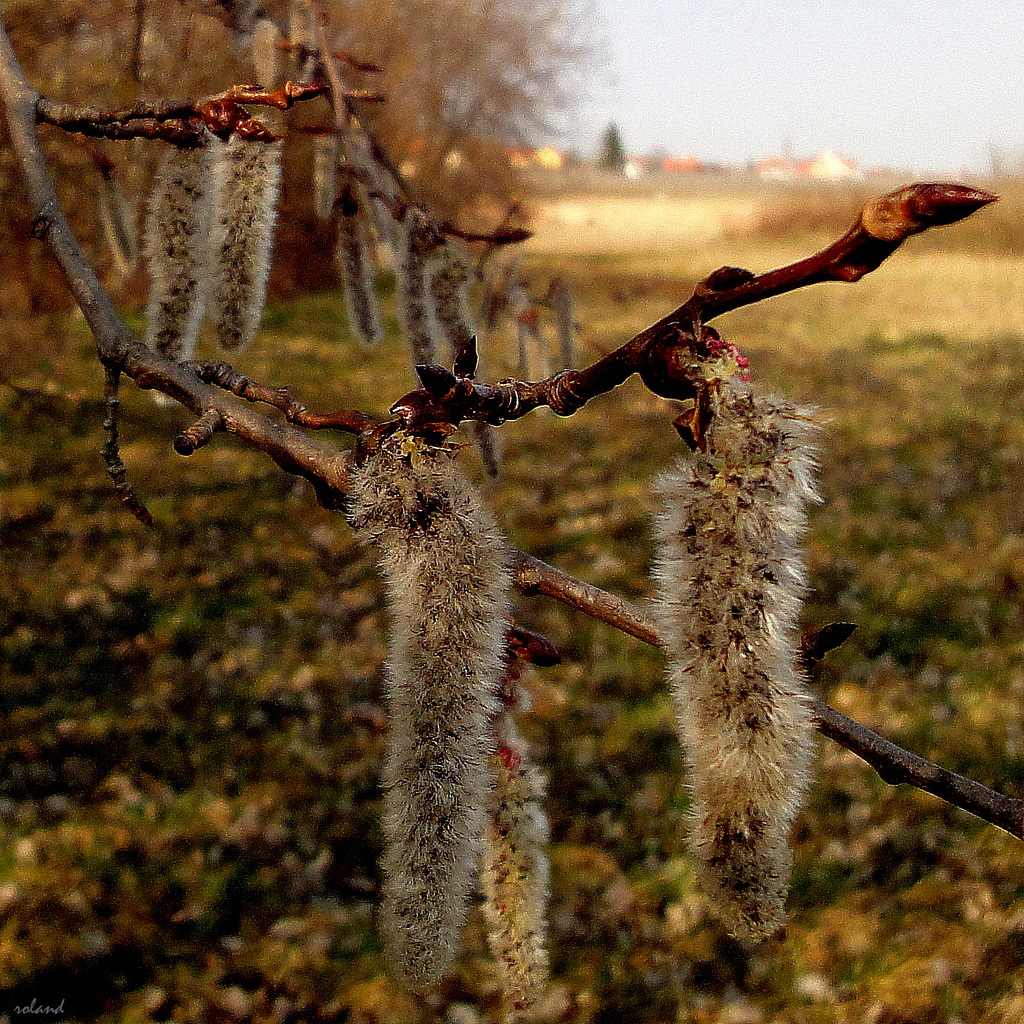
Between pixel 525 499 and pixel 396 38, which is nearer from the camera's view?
pixel 525 499

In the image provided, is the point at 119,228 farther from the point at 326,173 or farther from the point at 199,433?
the point at 199,433

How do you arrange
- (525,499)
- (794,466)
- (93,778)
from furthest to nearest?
(525,499) → (93,778) → (794,466)

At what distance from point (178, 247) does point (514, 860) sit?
109cm

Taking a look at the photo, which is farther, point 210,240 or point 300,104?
point 300,104

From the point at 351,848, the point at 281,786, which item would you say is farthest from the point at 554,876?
the point at 281,786

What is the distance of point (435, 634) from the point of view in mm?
840

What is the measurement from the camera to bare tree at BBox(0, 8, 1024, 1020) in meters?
0.71

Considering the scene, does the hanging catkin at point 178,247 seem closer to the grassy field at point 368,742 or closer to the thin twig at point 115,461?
the thin twig at point 115,461

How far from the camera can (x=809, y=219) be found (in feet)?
63.3

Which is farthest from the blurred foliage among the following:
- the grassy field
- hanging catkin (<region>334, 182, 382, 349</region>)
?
the grassy field

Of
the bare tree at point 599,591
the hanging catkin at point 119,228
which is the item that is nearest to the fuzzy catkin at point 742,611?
the bare tree at point 599,591

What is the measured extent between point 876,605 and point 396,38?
9721mm

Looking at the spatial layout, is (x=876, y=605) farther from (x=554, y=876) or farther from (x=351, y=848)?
(x=351, y=848)

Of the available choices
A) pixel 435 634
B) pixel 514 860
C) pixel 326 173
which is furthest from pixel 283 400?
pixel 326 173
